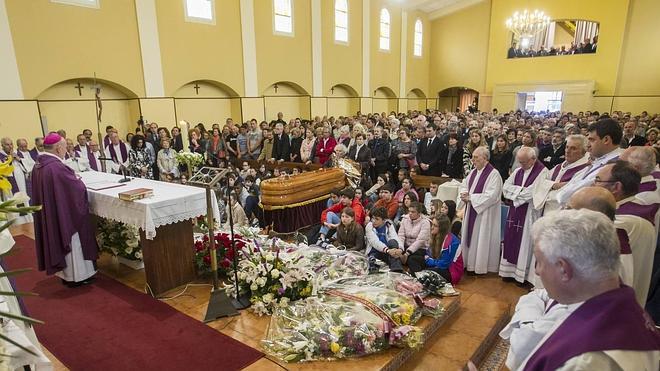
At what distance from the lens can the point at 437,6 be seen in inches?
856

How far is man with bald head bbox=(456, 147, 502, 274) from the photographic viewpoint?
482 cm

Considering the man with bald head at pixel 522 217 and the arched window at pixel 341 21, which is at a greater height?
the arched window at pixel 341 21

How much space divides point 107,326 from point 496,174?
451cm

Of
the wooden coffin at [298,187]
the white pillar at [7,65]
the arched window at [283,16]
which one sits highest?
the arched window at [283,16]

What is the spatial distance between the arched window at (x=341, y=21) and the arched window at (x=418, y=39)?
649 centimetres

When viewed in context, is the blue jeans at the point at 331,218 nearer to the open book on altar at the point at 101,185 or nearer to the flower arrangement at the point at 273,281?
the flower arrangement at the point at 273,281

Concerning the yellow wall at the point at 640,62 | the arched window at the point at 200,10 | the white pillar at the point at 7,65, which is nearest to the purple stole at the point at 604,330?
the white pillar at the point at 7,65

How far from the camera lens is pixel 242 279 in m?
4.12

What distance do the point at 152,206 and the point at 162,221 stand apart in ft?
0.69

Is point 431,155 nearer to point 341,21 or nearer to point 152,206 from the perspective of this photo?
point 152,206

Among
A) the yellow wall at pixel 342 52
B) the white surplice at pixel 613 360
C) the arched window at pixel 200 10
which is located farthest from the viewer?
the yellow wall at pixel 342 52

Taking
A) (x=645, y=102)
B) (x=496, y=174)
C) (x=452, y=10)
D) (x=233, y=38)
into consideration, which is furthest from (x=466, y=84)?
(x=496, y=174)

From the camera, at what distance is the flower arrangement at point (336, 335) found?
322 centimetres

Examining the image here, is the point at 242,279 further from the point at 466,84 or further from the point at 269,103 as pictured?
the point at 466,84
